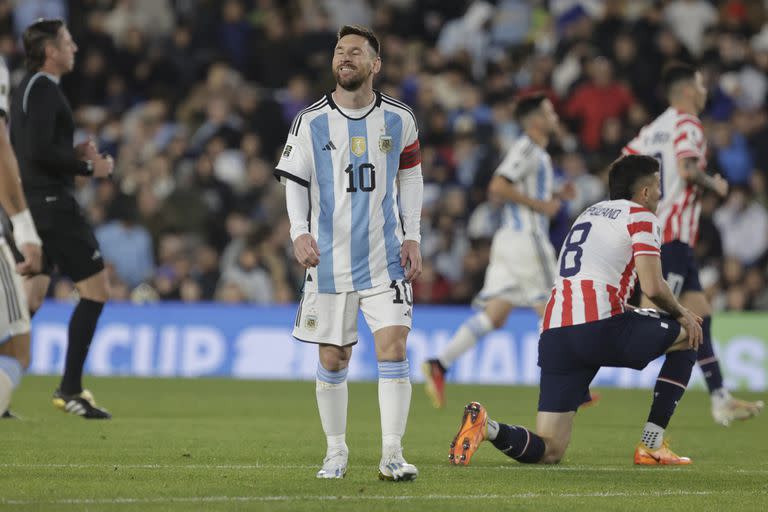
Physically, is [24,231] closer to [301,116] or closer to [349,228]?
[301,116]

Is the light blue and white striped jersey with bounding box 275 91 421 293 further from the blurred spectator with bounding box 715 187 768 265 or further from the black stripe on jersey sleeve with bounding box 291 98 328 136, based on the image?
the blurred spectator with bounding box 715 187 768 265

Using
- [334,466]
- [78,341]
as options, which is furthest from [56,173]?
[334,466]

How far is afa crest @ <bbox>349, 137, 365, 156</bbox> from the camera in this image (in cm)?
699

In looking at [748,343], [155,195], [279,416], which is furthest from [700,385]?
[155,195]

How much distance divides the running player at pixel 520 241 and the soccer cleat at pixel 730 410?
2.15 meters

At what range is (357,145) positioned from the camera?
22.9ft

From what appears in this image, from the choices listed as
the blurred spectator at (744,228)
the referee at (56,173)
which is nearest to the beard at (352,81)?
the referee at (56,173)

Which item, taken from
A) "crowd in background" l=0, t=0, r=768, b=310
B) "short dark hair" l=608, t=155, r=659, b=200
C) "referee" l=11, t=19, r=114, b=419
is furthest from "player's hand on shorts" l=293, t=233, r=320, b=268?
"crowd in background" l=0, t=0, r=768, b=310

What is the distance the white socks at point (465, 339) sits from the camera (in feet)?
40.5

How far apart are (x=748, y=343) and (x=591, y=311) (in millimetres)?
8311

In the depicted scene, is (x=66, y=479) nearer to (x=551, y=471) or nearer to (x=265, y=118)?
(x=551, y=471)

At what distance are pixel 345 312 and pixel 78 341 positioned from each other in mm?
3793

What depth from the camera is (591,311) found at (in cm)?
774

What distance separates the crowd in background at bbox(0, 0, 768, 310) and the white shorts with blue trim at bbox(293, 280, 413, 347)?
9.99 metres
